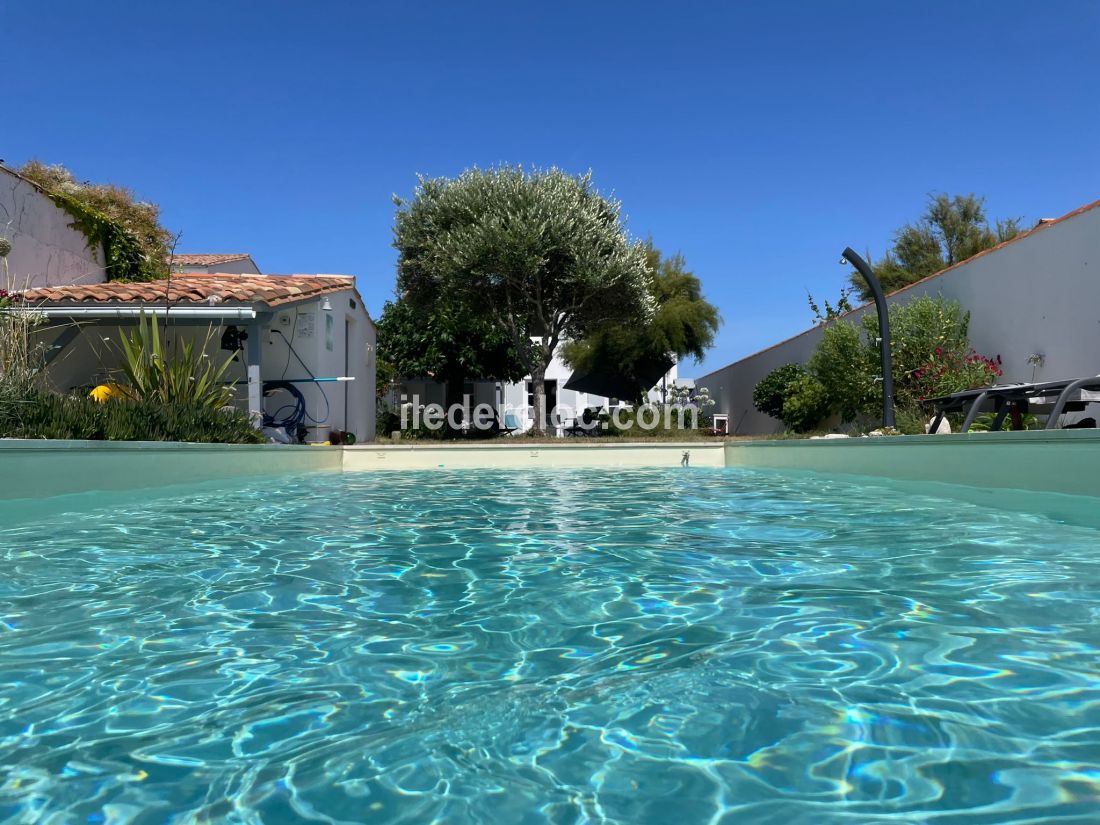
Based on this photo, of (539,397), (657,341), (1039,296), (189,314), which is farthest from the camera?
(657,341)

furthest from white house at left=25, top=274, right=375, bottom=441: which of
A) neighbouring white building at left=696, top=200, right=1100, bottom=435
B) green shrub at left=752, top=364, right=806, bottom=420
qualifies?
green shrub at left=752, top=364, right=806, bottom=420

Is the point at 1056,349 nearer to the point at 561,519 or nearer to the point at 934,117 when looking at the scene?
the point at 934,117

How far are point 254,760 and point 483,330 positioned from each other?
21907 millimetres

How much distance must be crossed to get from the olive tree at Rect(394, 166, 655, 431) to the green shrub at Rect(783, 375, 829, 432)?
486 cm

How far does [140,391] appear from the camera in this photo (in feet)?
28.8

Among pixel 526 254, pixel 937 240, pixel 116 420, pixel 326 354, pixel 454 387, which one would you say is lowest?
pixel 116 420

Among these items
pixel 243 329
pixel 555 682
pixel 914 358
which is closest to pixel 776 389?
pixel 914 358

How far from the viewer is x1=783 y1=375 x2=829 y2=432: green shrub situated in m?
15.7

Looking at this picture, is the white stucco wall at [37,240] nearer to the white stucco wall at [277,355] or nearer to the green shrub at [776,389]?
the white stucco wall at [277,355]

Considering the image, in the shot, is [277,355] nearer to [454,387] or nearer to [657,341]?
→ [454,387]

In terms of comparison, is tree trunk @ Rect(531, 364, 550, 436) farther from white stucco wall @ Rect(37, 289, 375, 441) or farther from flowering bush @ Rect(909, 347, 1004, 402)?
flowering bush @ Rect(909, 347, 1004, 402)

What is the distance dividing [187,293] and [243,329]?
4.54 feet

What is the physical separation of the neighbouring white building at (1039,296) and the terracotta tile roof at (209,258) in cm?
1698

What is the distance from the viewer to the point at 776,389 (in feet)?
62.1
